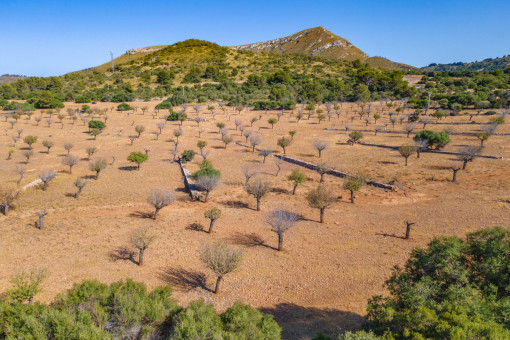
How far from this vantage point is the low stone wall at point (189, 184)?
22.6 m

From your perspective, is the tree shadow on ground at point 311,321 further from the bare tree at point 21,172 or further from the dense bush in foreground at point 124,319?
the bare tree at point 21,172

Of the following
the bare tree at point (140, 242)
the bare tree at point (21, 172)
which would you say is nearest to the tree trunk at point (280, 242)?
the bare tree at point (140, 242)

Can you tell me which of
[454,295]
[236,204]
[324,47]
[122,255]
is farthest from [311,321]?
[324,47]

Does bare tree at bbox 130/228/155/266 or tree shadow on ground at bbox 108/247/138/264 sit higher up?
bare tree at bbox 130/228/155/266

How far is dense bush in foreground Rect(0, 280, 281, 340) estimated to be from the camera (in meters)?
8.02

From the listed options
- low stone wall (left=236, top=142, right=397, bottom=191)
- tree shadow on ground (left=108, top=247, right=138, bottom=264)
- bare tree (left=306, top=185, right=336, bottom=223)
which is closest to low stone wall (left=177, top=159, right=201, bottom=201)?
tree shadow on ground (left=108, top=247, right=138, bottom=264)

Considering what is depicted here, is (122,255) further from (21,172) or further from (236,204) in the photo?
(21,172)

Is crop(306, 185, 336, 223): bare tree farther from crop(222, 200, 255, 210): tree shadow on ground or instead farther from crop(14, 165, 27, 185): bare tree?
crop(14, 165, 27, 185): bare tree

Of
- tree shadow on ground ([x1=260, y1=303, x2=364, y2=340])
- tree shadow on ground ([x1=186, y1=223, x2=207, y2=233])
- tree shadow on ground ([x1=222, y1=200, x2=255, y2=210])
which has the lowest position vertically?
tree shadow on ground ([x1=260, y1=303, x2=364, y2=340])

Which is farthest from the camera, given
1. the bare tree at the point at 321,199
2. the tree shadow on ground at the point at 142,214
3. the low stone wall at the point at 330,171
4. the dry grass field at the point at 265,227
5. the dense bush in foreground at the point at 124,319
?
the low stone wall at the point at 330,171

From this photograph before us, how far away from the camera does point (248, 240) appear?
1678 centimetres

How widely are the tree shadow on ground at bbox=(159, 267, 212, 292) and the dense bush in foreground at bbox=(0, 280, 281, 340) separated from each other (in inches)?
113

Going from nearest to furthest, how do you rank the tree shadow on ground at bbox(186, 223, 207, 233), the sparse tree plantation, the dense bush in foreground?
the dense bush in foreground → the sparse tree plantation → the tree shadow on ground at bbox(186, 223, 207, 233)

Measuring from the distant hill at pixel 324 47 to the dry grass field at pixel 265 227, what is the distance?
12734 centimetres
